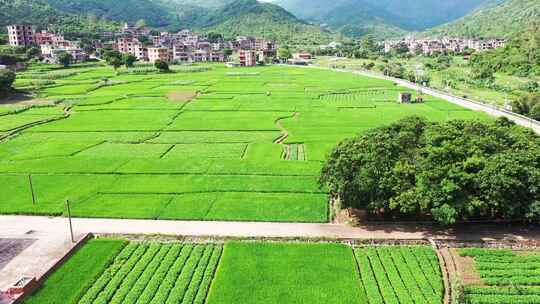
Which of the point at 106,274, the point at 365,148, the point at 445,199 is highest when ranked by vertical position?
the point at 365,148

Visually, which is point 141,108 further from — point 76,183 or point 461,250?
point 461,250

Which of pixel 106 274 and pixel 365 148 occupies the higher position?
pixel 365 148

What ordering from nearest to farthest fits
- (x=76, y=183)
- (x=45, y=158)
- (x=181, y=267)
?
1. (x=181, y=267)
2. (x=76, y=183)
3. (x=45, y=158)

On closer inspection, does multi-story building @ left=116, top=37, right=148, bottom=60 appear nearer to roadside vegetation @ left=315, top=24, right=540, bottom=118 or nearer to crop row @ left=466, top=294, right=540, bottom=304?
roadside vegetation @ left=315, top=24, right=540, bottom=118

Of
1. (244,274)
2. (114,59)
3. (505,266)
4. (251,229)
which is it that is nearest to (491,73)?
(505,266)

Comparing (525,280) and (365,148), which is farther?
(365,148)

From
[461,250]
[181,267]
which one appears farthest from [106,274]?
[461,250]

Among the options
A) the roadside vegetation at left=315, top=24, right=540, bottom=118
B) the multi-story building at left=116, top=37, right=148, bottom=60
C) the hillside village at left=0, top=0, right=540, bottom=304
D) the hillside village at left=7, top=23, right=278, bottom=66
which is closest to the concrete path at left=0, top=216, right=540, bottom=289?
the hillside village at left=0, top=0, right=540, bottom=304
